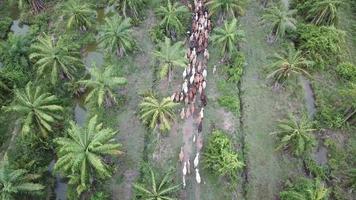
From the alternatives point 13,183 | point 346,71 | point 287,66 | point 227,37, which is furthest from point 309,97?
point 13,183

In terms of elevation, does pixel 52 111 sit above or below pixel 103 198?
above

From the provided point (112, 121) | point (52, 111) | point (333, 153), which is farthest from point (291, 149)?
point (52, 111)

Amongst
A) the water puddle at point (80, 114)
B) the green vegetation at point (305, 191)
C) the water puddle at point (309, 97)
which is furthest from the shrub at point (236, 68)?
the water puddle at point (80, 114)

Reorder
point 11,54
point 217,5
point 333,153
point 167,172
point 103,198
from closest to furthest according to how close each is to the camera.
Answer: point 103,198 < point 167,172 < point 333,153 < point 11,54 < point 217,5

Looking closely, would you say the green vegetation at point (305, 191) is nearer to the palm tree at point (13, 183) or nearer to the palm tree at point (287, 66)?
the palm tree at point (287, 66)

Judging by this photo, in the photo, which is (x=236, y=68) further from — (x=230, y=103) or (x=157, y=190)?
(x=157, y=190)

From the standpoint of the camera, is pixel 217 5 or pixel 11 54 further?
pixel 217 5

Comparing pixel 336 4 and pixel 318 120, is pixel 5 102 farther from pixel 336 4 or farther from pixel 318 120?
pixel 336 4
